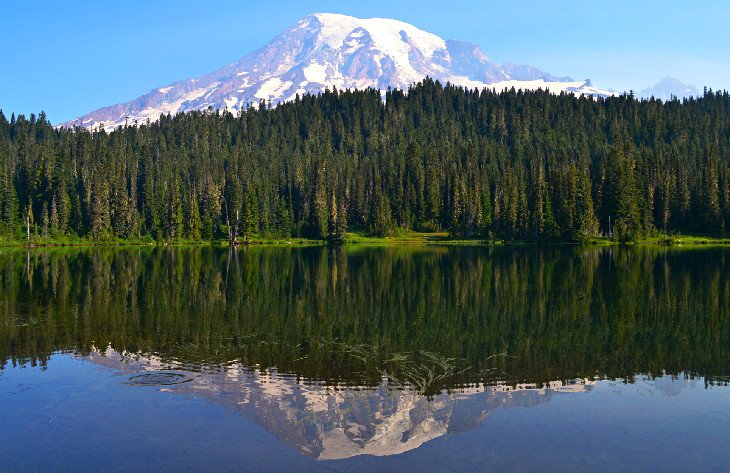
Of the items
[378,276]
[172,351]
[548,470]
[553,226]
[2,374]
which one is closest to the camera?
[548,470]

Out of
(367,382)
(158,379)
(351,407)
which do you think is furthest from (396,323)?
(351,407)

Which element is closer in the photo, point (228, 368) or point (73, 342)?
point (228, 368)

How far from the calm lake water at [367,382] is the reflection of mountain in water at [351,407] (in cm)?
9

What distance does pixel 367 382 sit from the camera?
28281 mm

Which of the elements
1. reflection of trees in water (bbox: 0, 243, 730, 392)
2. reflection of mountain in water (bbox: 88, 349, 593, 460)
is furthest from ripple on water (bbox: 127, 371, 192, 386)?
reflection of trees in water (bbox: 0, 243, 730, 392)

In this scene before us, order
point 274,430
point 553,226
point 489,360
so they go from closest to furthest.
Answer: point 274,430 → point 489,360 → point 553,226

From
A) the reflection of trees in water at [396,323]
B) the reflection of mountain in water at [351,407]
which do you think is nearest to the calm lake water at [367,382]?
the reflection of mountain in water at [351,407]

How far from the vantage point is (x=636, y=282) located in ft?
224

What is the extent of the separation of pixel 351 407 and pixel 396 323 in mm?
18700

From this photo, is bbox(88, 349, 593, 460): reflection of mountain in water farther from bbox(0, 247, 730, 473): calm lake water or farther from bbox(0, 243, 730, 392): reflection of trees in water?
bbox(0, 243, 730, 392): reflection of trees in water

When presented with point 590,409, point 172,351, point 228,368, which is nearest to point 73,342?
point 172,351

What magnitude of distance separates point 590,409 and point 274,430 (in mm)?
11585

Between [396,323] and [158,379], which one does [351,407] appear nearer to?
[158,379]

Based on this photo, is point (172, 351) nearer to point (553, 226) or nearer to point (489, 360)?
point (489, 360)
